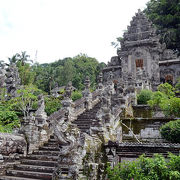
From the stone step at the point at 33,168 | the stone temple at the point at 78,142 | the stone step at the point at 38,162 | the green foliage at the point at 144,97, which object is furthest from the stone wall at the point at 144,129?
the green foliage at the point at 144,97

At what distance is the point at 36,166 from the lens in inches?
299

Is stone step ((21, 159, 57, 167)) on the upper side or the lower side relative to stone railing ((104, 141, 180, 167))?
lower

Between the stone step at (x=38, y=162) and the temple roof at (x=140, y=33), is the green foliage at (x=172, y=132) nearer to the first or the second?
the stone step at (x=38, y=162)

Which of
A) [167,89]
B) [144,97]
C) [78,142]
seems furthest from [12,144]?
[167,89]

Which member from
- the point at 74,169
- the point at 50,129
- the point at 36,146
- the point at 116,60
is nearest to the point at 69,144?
the point at 74,169

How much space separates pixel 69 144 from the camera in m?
5.98

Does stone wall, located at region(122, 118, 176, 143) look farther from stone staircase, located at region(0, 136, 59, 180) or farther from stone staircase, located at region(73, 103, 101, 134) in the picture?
stone staircase, located at region(0, 136, 59, 180)

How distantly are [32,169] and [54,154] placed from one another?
112cm

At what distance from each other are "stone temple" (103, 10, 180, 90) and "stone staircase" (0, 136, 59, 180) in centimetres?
1913

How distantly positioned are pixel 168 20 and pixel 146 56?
774cm

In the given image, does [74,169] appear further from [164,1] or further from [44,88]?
[44,88]

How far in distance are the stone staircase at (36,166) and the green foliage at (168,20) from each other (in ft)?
90.5

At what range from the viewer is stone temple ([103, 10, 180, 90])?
27328 millimetres

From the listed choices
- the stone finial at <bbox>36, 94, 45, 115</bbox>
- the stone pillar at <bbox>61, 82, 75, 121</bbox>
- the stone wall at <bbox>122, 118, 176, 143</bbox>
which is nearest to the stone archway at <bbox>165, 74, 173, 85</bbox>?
the stone wall at <bbox>122, 118, 176, 143</bbox>
